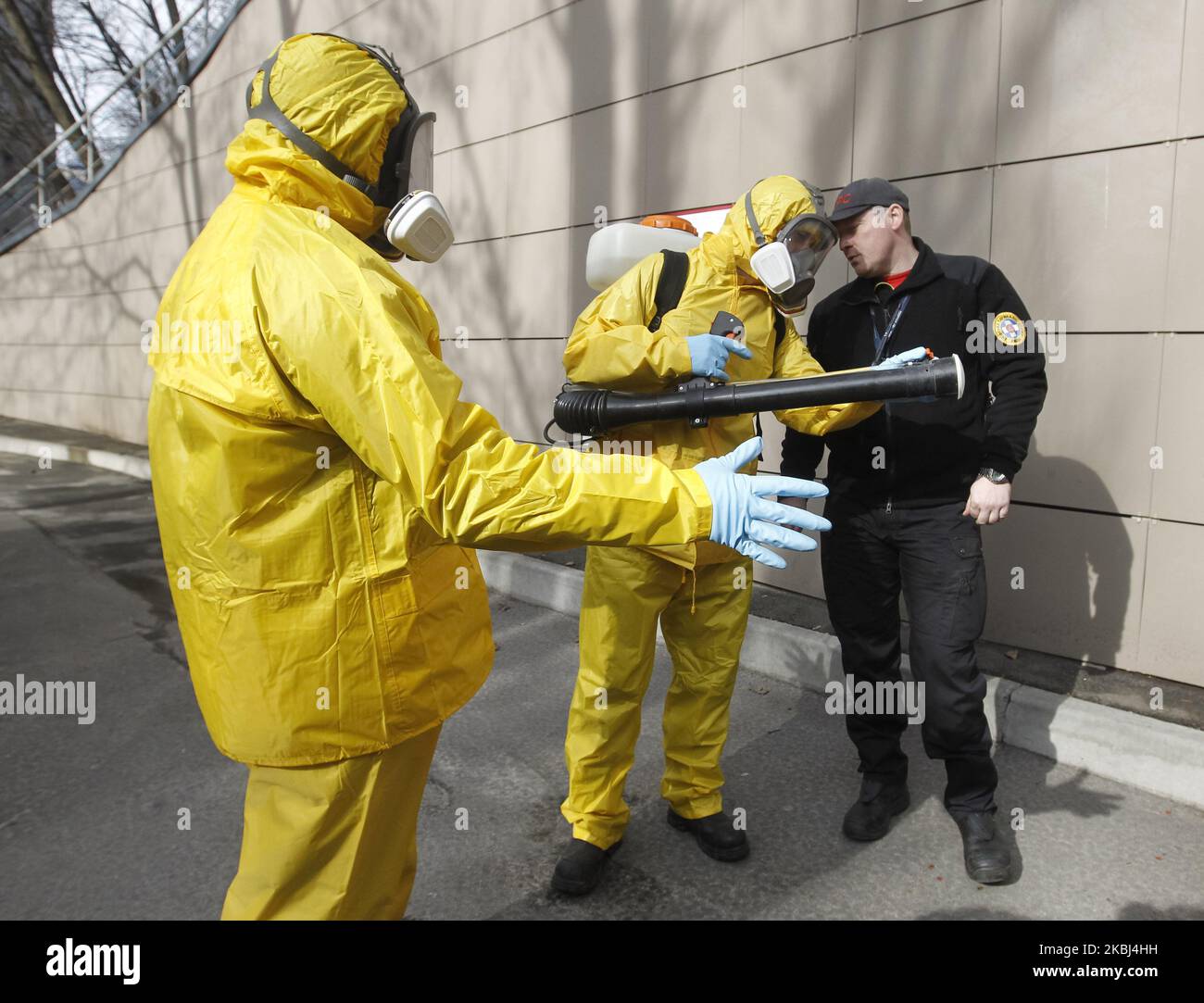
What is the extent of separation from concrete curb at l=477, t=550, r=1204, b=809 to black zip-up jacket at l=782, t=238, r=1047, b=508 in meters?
1.25

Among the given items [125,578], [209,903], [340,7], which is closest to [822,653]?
[209,903]

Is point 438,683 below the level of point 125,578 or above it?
above

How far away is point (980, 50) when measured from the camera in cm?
417

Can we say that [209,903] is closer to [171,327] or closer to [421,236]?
[171,327]

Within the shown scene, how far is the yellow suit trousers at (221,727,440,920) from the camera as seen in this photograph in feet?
5.45

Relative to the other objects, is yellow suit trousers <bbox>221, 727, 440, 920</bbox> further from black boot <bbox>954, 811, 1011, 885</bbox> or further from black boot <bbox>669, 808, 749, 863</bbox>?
black boot <bbox>954, 811, 1011, 885</bbox>

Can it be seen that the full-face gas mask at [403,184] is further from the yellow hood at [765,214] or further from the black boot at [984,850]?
the black boot at [984,850]

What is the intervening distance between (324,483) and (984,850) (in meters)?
2.31

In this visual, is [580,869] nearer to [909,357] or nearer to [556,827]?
[556,827]

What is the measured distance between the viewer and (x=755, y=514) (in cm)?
149

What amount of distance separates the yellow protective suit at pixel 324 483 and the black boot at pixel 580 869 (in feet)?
3.38

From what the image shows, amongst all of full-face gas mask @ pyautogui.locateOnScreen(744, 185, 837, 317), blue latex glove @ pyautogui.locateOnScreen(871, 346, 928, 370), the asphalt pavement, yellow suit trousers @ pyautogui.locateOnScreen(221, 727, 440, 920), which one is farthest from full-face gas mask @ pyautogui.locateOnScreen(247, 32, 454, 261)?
the asphalt pavement

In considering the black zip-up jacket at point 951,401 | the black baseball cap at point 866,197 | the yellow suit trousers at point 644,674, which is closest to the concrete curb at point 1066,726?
the black zip-up jacket at point 951,401

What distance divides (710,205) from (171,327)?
442cm
